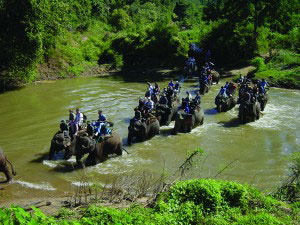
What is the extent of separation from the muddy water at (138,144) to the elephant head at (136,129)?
0.42 m

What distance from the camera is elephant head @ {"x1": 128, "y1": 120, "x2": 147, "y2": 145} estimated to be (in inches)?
633

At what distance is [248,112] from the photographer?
63.3 feet

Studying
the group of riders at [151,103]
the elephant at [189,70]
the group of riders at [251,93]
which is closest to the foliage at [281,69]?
the elephant at [189,70]

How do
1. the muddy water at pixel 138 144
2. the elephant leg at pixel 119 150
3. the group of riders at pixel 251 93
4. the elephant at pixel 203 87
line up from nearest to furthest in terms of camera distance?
the muddy water at pixel 138 144 → the elephant leg at pixel 119 150 → the group of riders at pixel 251 93 → the elephant at pixel 203 87

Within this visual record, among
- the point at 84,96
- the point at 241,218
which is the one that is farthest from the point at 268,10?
the point at 241,218

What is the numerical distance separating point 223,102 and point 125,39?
22576 mm

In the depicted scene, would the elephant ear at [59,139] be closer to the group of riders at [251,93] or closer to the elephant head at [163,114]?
the elephant head at [163,114]

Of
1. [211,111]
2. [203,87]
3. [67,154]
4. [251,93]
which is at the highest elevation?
[251,93]

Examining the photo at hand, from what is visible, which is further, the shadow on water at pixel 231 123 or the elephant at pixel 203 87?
the elephant at pixel 203 87

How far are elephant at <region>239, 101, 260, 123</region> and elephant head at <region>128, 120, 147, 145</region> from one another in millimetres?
5959

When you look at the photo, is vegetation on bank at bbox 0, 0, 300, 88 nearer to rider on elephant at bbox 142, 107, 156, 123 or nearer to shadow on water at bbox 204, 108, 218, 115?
shadow on water at bbox 204, 108, 218, 115

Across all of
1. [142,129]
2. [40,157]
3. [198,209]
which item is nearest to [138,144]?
[142,129]

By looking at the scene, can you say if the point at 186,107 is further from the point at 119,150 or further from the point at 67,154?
the point at 67,154

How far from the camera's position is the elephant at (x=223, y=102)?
2167cm
